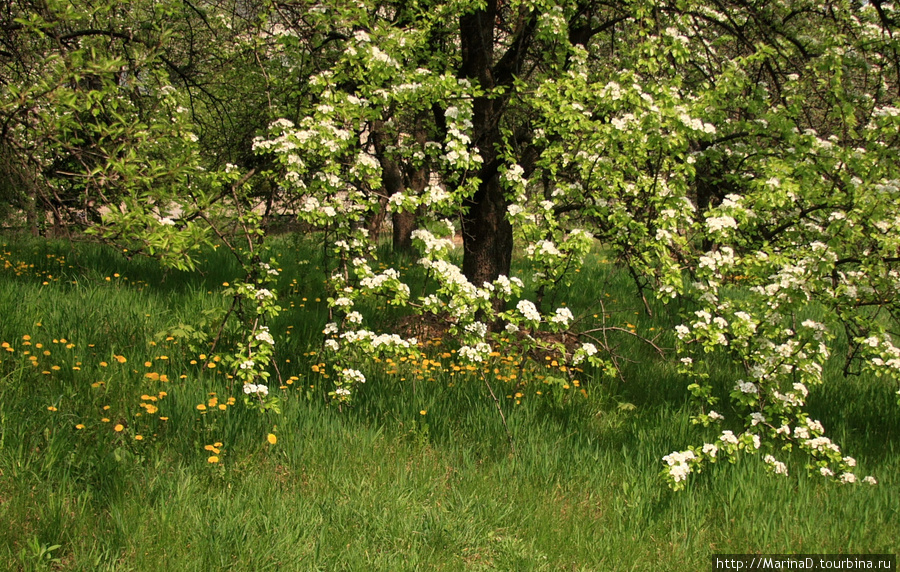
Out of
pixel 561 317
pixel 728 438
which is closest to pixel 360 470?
pixel 561 317

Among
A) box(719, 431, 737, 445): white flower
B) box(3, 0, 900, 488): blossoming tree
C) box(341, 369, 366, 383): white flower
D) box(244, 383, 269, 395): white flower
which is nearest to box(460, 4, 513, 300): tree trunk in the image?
box(3, 0, 900, 488): blossoming tree

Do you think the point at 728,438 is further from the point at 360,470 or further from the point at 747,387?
the point at 360,470

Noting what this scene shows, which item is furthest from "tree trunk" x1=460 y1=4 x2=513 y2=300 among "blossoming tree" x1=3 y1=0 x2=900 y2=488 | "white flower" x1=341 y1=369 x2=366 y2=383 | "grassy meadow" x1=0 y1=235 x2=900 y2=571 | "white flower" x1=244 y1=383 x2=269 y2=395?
"white flower" x1=244 y1=383 x2=269 y2=395

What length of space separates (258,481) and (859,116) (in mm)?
5687

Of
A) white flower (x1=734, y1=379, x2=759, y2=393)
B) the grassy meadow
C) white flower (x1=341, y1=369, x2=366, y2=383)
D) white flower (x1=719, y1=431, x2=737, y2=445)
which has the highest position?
white flower (x1=734, y1=379, x2=759, y2=393)

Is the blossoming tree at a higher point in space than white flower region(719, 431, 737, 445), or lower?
higher

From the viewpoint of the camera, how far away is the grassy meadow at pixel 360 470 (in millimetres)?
3072

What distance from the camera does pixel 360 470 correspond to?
3.81 meters

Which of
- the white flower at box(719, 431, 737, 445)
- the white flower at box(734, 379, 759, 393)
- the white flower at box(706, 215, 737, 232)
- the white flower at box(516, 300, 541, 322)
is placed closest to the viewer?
the white flower at box(719, 431, 737, 445)

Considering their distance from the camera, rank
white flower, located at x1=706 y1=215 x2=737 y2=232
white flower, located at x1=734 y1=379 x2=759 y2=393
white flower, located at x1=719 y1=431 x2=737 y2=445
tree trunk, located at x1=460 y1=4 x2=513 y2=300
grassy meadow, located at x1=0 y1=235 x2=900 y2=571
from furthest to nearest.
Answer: tree trunk, located at x1=460 y1=4 x2=513 y2=300 → white flower, located at x1=706 y1=215 x2=737 y2=232 → white flower, located at x1=734 y1=379 x2=759 y2=393 → white flower, located at x1=719 y1=431 x2=737 y2=445 → grassy meadow, located at x1=0 y1=235 x2=900 y2=571

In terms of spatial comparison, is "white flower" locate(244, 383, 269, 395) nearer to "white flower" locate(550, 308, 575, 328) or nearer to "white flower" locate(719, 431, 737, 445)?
"white flower" locate(550, 308, 575, 328)

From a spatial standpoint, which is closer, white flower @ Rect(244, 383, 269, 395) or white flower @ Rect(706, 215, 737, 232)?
white flower @ Rect(244, 383, 269, 395)

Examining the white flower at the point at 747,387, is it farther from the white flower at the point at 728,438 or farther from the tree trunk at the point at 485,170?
the tree trunk at the point at 485,170

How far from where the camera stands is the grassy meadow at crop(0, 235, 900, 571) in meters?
3.07
